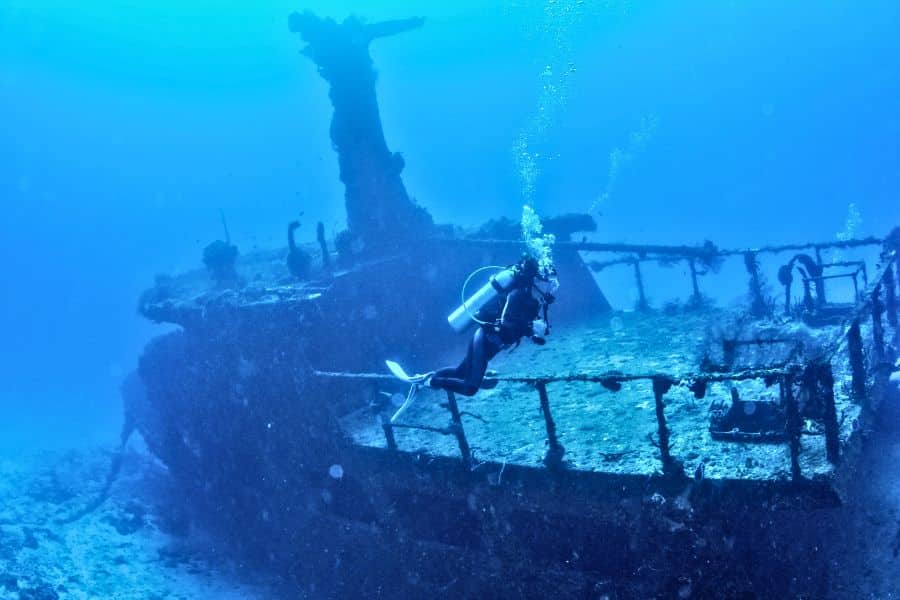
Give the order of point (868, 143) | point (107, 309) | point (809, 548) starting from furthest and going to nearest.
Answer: point (868, 143) → point (107, 309) → point (809, 548)

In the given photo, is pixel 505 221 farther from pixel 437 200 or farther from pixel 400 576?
pixel 437 200

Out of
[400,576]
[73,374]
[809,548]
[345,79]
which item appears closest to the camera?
[809,548]

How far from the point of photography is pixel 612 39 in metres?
180

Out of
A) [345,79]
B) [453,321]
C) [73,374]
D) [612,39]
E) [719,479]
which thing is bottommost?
[73,374]

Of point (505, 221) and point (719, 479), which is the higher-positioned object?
point (505, 221)

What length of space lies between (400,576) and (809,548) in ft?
18.5

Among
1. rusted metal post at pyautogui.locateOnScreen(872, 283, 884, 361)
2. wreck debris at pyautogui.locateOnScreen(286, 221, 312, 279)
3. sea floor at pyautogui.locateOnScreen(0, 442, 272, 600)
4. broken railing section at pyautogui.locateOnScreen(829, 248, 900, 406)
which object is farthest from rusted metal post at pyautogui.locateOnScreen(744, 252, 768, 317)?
sea floor at pyautogui.locateOnScreen(0, 442, 272, 600)

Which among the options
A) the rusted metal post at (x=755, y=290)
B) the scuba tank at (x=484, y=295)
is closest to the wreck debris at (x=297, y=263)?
the scuba tank at (x=484, y=295)

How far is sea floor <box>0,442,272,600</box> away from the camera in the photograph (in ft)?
39.3

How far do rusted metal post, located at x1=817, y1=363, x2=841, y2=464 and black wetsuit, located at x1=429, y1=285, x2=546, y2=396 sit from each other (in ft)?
8.21

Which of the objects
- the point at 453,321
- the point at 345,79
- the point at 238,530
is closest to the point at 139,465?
the point at 238,530

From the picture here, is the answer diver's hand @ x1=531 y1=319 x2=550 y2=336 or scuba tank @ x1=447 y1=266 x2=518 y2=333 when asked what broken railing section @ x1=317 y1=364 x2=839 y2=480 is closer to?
diver's hand @ x1=531 y1=319 x2=550 y2=336

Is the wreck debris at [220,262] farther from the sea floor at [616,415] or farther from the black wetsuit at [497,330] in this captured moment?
the black wetsuit at [497,330]

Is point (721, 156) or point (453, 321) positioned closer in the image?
point (453, 321)
